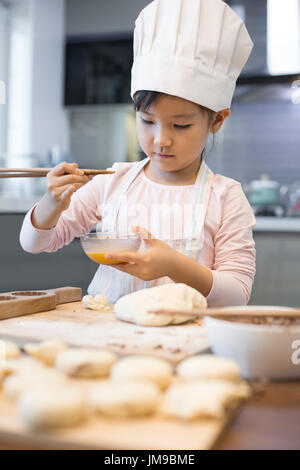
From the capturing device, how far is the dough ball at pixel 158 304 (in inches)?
28.6

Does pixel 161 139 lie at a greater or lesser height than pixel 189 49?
lesser

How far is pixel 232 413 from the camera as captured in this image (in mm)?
424

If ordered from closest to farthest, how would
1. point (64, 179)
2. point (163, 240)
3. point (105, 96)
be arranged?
point (64, 179) < point (163, 240) < point (105, 96)

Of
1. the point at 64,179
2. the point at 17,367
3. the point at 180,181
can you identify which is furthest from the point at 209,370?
the point at 180,181

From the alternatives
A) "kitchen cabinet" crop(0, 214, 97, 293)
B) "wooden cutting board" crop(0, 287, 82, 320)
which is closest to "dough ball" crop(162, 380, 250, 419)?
"wooden cutting board" crop(0, 287, 82, 320)

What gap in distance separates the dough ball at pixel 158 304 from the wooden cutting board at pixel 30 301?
16 centimetres

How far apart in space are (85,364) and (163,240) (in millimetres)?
737

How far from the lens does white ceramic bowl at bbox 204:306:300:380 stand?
52 cm

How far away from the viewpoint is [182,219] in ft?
3.99

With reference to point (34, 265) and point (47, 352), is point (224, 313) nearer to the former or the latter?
point (47, 352)

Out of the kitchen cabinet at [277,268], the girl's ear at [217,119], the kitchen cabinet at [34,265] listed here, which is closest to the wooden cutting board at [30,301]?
the girl's ear at [217,119]

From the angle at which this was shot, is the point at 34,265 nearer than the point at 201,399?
No

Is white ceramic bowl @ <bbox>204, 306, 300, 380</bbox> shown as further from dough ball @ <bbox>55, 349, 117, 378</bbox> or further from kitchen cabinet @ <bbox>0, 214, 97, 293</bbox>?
kitchen cabinet @ <bbox>0, 214, 97, 293</bbox>

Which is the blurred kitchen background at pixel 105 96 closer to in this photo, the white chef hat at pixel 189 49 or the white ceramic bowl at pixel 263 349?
the white chef hat at pixel 189 49
